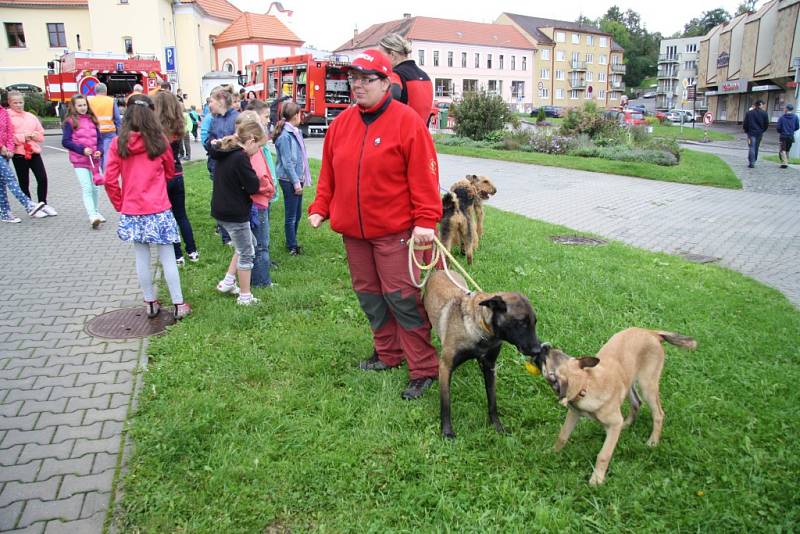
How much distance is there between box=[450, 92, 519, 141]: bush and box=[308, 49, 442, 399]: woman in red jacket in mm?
20357

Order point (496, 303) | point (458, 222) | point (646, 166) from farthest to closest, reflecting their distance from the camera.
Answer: point (646, 166)
point (458, 222)
point (496, 303)

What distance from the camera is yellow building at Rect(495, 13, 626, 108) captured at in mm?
82000

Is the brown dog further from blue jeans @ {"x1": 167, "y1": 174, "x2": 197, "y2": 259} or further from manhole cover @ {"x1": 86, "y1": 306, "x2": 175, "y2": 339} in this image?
blue jeans @ {"x1": 167, "y1": 174, "x2": 197, "y2": 259}

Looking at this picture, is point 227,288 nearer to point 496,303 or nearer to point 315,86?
point 496,303

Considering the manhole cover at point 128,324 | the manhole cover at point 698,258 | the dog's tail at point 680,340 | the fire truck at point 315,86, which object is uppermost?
the fire truck at point 315,86

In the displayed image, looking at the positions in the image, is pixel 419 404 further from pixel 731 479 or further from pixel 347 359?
→ pixel 731 479

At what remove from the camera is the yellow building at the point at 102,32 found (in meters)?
41.7

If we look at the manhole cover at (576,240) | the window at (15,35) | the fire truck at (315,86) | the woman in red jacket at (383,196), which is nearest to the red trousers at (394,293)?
the woman in red jacket at (383,196)

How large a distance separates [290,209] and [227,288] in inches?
64.0

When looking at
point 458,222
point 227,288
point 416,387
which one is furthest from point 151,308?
point 458,222

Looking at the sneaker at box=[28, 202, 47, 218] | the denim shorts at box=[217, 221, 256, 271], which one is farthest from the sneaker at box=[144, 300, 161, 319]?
the sneaker at box=[28, 202, 47, 218]

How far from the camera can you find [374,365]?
4.59 metres

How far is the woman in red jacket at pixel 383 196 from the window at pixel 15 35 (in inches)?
2060

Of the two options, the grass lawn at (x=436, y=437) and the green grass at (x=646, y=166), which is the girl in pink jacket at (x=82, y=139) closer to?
the grass lawn at (x=436, y=437)
